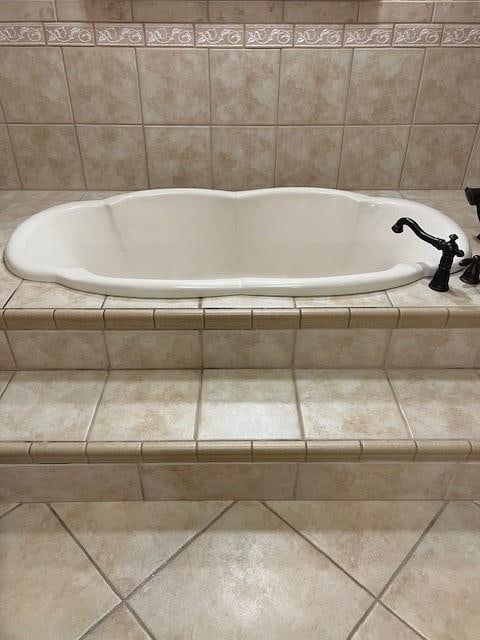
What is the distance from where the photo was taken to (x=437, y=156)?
70.9 inches

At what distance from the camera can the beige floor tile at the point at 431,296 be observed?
46.6 inches

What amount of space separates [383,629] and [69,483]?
2.65ft

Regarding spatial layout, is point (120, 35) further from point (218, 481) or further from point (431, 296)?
point (218, 481)

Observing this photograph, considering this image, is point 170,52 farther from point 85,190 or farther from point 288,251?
point 288,251

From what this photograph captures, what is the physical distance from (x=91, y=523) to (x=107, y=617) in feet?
0.77

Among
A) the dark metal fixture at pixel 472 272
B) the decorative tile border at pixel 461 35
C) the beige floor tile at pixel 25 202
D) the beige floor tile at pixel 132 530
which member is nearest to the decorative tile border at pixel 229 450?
the beige floor tile at pixel 132 530

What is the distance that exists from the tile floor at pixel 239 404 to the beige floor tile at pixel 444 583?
0.26 meters

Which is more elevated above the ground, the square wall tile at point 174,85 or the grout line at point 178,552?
the square wall tile at point 174,85

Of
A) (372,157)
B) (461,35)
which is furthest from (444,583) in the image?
(461,35)

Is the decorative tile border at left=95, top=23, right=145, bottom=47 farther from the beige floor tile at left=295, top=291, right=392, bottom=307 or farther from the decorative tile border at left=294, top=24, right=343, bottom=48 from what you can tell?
the beige floor tile at left=295, top=291, right=392, bottom=307

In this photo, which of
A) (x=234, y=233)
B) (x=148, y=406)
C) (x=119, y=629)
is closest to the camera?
(x=119, y=629)

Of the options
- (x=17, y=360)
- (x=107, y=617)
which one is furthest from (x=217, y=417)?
(x=17, y=360)

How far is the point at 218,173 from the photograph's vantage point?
1831 mm

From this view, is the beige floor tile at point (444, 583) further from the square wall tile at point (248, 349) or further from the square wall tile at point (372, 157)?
the square wall tile at point (372, 157)
